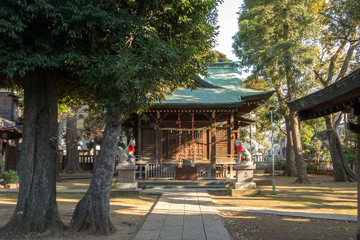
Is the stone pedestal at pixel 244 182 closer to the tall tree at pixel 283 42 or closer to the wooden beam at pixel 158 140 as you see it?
the wooden beam at pixel 158 140

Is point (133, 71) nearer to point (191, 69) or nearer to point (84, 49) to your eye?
point (84, 49)

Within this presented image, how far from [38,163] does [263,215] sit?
6.81 meters

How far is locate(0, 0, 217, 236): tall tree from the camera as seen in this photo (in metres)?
6.43

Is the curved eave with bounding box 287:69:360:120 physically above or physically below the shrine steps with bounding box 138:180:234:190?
above

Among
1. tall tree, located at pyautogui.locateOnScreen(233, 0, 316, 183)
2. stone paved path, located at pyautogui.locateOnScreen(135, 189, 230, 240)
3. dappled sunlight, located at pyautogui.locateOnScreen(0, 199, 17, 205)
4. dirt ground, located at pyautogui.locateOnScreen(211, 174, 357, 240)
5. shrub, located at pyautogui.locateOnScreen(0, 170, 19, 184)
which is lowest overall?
dappled sunlight, located at pyautogui.locateOnScreen(0, 199, 17, 205)

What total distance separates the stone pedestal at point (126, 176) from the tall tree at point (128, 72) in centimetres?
689

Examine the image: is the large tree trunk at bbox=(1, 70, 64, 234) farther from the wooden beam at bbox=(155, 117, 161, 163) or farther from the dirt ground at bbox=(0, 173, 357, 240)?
the wooden beam at bbox=(155, 117, 161, 163)

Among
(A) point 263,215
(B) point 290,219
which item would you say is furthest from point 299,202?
(B) point 290,219

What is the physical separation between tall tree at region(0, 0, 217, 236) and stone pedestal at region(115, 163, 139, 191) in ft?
21.9

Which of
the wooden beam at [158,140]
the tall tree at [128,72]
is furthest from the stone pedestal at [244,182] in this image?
the tall tree at [128,72]

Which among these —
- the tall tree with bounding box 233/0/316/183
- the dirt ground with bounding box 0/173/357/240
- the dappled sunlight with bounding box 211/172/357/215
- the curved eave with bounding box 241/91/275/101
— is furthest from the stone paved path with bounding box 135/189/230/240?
the tall tree with bounding box 233/0/316/183

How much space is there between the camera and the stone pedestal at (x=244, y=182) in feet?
47.3

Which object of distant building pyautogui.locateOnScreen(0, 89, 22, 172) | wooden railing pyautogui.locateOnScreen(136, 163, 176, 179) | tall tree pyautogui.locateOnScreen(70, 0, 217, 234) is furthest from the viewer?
distant building pyautogui.locateOnScreen(0, 89, 22, 172)

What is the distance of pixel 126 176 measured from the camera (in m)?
15.0
